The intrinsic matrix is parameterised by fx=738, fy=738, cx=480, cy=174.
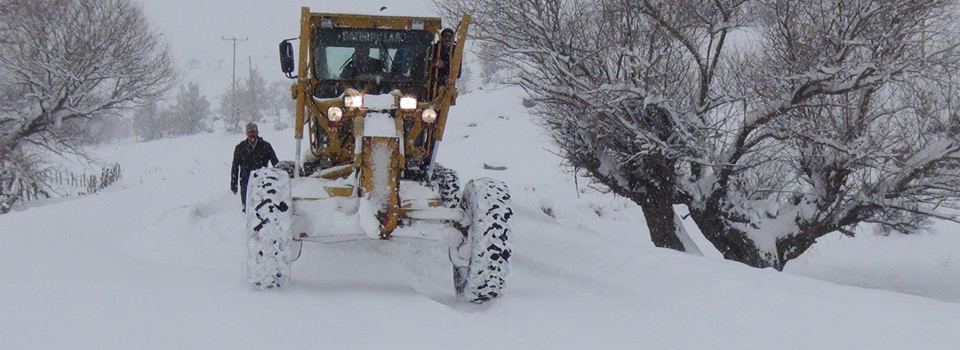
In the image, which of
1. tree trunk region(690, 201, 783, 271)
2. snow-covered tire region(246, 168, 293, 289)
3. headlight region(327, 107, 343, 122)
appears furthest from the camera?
tree trunk region(690, 201, 783, 271)

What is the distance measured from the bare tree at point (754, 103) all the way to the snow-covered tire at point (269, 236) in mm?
4658

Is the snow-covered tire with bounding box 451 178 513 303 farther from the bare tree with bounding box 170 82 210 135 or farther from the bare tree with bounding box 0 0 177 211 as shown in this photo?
the bare tree with bounding box 170 82 210 135

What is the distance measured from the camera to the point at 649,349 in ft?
14.5

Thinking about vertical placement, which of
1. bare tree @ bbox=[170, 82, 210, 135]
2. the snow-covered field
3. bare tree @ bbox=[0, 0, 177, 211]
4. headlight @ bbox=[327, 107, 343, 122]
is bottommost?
the snow-covered field

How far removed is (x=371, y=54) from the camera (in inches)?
266

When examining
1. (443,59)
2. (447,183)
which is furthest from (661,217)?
(443,59)

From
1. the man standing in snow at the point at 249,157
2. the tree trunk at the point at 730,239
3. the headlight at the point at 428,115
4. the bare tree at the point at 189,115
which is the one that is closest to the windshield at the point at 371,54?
the headlight at the point at 428,115

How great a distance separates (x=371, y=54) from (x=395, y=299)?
247cm

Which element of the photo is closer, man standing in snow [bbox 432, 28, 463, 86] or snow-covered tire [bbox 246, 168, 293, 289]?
snow-covered tire [bbox 246, 168, 293, 289]

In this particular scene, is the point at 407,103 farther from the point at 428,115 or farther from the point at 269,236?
the point at 269,236

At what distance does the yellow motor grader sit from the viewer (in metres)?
5.35

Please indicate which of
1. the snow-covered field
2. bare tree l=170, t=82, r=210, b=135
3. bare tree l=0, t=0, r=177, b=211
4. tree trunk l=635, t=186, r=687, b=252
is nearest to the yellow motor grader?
the snow-covered field

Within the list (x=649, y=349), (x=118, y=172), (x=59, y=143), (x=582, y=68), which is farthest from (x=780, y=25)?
(x=118, y=172)

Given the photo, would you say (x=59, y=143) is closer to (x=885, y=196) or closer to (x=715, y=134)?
(x=715, y=134)
